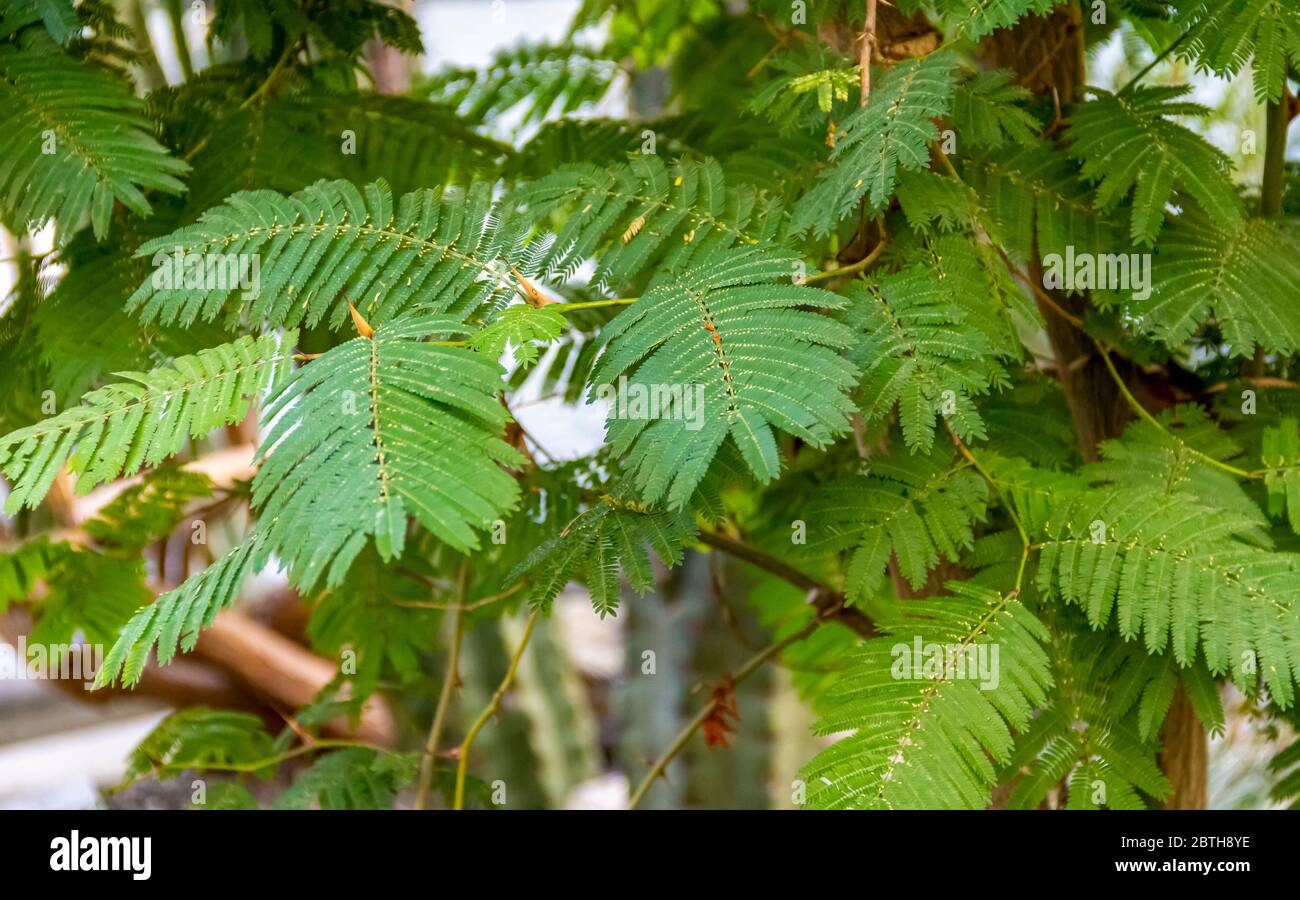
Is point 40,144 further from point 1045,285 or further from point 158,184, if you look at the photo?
point 1045,285

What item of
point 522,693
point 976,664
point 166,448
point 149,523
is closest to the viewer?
point 166,448

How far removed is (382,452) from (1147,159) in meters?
0.84

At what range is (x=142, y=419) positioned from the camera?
0.91 metres

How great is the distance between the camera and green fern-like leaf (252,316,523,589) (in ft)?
2.39

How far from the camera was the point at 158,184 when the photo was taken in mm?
1170

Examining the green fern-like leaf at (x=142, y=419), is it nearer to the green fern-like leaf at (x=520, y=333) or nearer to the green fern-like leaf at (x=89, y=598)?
the green fern-like leaf at (x=520, y=333)

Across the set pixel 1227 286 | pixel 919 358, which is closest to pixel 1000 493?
pixel 919 358

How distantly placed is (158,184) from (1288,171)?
130cm

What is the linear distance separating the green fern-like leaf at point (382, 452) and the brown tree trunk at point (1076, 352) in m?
0.83

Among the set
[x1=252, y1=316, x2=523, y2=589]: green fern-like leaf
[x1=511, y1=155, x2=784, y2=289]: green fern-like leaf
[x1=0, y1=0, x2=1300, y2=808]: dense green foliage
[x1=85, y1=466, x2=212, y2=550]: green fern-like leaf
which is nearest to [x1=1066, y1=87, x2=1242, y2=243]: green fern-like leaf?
[x1=0, y1=0, x2=1300, y2=808]: dense green foliage

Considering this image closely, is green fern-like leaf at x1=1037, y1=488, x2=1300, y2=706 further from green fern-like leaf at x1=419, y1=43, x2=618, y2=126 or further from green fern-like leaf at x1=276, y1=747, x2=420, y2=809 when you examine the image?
green fern-like leaf at x1=419, y1=43, x2=618, y2=126

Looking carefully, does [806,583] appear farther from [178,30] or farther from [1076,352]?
[178,30]

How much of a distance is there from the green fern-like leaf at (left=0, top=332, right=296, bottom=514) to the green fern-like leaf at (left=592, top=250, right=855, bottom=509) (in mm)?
273
